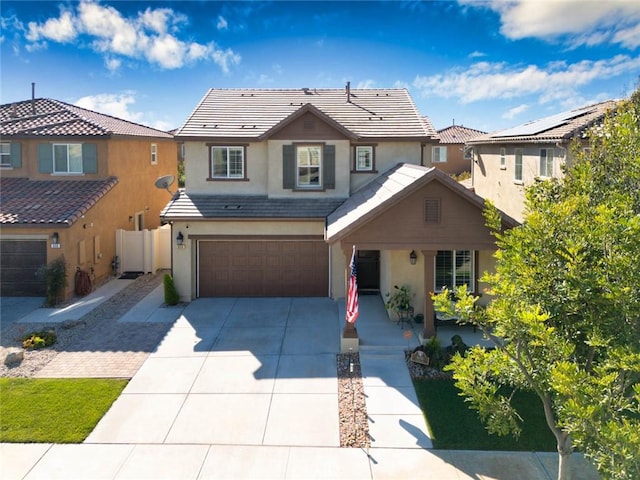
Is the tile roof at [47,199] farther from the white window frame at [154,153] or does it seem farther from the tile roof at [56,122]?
the white window frame at [154,153]

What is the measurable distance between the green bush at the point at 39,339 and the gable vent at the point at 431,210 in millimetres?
10804

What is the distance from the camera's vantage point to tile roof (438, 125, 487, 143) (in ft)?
149

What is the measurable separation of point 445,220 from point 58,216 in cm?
1350

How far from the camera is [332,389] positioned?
39.0 feet

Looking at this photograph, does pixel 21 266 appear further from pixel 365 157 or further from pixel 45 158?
pixel 365 157

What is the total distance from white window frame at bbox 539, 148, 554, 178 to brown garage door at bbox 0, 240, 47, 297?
18.8 meters

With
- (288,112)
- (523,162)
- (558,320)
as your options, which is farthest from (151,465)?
(523,162)

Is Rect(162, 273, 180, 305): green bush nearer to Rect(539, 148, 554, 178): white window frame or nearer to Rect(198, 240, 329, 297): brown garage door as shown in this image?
Rect(198, 240, 329, 297): brown garage door

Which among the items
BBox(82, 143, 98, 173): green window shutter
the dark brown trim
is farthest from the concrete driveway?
BBox(82, 143, 98, 173): green window shutter

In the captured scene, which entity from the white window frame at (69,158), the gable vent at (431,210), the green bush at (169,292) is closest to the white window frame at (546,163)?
the gable vent at (431,210)

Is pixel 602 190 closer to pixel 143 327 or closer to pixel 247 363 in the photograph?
pixel 247 363

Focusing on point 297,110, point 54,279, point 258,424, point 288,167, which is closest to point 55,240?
point 54,279

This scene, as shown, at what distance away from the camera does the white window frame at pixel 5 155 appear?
72.9 feet

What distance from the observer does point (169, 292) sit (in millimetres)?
18016
